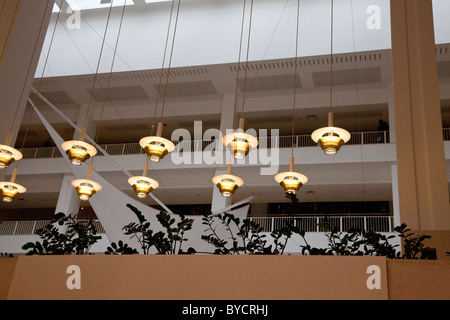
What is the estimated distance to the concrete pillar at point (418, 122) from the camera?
3547 millimetres

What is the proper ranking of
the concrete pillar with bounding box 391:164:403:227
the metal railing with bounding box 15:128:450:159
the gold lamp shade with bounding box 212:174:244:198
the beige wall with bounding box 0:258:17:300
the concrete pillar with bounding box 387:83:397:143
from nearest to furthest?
the beige wall with bounding box 0:258:17:300, the gold lamp shade with bounding box 212:174:244:198, the concrete pillar with bounding box 391:164:403:227, the concrete pillar with bounding box 387:83:397:143, the metal railing with bounding box 15:128:450:159

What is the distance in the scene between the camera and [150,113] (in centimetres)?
1456

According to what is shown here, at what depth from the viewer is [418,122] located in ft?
12.5

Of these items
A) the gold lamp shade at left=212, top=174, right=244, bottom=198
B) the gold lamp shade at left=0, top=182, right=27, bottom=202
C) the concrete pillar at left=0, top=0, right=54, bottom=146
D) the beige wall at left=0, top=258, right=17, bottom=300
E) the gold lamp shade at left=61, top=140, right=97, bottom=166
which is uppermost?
the concrete pillar at left=0, top=0, right=54, bottom=146

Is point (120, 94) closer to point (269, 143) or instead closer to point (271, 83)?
point (271, 83)

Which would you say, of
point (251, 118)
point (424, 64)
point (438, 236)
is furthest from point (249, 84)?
point (438, 236)

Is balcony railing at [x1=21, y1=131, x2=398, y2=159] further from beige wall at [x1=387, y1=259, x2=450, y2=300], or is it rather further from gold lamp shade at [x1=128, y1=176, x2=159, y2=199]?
beige wall at [x1=387, y1=259, x2=450, y2=300]

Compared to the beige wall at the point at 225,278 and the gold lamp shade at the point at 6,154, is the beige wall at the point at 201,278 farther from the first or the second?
the gold lamp shade at the point at 6,154

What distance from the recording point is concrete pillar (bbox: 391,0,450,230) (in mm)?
3547

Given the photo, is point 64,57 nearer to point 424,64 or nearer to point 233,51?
point 233,51

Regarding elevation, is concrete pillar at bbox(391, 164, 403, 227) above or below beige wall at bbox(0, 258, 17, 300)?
above

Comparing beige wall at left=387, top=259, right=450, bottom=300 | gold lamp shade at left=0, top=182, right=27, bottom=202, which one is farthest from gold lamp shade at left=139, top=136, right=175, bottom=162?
beige wall at left=387, top=259, right=450, bottom=300

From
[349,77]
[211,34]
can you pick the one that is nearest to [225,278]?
[211,34]

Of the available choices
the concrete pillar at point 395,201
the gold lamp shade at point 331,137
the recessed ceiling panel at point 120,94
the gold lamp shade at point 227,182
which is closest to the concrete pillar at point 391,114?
the concrete pillar at point 395,201
